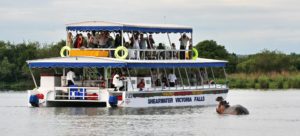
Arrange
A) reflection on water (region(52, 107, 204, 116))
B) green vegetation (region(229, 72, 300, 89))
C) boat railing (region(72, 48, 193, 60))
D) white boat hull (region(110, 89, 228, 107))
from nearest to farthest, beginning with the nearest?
1. reflection on water (region(52, 107, 204, 116))
2. white boat hull (region(110, 89, 228, 107))
3. boat railing (region(72, 48, 193, 60))
4. green vegetation (region(229, 72, 300, 89))

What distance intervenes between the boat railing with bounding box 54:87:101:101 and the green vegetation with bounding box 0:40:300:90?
35.1 m

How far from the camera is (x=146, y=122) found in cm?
4469

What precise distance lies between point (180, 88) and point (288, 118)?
333 inches

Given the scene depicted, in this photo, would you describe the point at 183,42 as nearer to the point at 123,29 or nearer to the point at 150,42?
the point at 150,42

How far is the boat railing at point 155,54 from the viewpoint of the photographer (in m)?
54.0

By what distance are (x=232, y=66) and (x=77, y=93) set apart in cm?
6010

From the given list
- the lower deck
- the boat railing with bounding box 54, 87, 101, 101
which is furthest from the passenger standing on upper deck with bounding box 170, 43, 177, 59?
the boat railing with bounding box 54, 87, 101, 101

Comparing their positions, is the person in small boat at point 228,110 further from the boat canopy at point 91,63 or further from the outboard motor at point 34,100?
the outboard motor at point 34,100

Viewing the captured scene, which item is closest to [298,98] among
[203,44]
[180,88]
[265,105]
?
[265,105]

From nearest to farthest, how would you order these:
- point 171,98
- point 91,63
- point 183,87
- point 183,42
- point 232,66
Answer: point 91,63 < point 171,98 < point 183,87 < point 183,42 < point 232,66

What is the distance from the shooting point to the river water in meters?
41.0

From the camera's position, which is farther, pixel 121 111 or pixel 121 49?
pixel 121 49

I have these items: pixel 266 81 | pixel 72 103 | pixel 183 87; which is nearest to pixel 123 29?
pixel 72 103

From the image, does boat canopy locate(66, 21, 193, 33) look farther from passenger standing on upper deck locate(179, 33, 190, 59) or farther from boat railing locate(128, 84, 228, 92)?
boat railing locate(128, 84, 228, 92)
